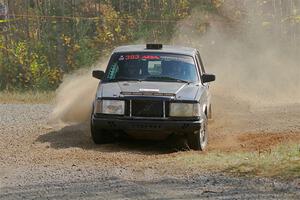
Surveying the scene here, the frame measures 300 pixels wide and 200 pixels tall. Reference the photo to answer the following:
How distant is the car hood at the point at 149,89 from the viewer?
1090 centimetres

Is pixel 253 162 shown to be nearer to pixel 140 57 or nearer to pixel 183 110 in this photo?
pixel 183 110

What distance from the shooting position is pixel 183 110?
35.3 feet

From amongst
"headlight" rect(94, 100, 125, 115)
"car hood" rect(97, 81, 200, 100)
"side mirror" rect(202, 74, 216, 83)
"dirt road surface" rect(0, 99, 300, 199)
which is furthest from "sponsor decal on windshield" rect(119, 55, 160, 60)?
"headlight" rect(94, 100, 125, 115)

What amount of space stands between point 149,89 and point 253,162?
2.69 metres

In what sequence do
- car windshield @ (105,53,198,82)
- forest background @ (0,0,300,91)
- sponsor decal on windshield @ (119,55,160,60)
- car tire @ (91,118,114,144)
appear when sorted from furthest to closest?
forest background @ (0,0,300,91), sponsor decal on windshield @ (119,55,160,60), car windshield @ (105,53,198,82), car tire @ (91,118,114,144)

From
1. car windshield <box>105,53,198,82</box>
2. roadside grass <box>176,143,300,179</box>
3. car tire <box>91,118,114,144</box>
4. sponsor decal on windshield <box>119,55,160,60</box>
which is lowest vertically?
car tire <box>91,118,114,144</box>

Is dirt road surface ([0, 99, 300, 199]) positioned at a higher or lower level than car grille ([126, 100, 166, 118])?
lower

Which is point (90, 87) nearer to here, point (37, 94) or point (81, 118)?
point (81, 118)

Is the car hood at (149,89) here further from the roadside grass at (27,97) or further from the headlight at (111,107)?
the roadside grass at (27,97)

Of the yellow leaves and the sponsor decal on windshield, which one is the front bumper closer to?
the sponsor decal on windshield

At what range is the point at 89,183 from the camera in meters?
8.08

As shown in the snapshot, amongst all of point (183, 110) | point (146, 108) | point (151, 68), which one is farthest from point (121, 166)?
point (151, 68)

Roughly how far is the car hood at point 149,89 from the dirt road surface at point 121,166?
898 millimetres

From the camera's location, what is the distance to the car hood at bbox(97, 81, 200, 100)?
1090 centimetres
